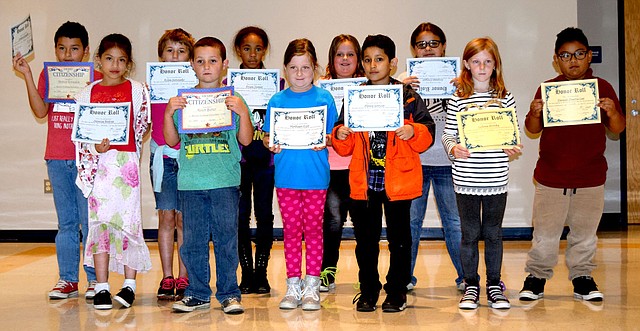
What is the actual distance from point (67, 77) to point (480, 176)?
241 centimetres

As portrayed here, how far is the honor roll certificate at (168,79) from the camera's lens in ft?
15.4

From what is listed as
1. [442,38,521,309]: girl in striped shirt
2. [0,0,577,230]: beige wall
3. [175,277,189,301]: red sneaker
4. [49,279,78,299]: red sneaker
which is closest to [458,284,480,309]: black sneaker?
[442,38,521,309]: girl in striped shirt

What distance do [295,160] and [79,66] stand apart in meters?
1.46

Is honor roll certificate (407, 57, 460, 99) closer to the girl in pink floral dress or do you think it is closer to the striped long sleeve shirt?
the striped long sleeve shirt

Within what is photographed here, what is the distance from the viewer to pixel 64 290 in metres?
4.72

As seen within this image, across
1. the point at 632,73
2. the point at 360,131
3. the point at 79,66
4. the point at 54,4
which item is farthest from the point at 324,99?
the point at 632,73

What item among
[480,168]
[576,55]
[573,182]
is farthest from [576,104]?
[480,168]

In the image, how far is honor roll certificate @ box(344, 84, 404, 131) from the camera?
4.08 m

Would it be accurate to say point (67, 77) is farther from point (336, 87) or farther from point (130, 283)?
point (336, 87)

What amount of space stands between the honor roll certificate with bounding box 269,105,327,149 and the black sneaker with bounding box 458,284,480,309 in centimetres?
107

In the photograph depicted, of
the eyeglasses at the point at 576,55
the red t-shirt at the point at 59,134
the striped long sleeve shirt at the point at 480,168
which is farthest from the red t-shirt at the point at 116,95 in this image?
the eyeglasses at the point at 576,55

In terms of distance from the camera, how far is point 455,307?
4281 millimetres

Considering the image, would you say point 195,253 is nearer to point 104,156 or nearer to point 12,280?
point 104,156

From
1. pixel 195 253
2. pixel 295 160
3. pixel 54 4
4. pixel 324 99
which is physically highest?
pixel 54 4
